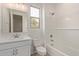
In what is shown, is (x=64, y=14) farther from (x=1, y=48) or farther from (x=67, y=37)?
(x=1, y=48)

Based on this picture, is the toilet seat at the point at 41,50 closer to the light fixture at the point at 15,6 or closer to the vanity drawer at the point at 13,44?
the vanity drawer at the point at 13,44

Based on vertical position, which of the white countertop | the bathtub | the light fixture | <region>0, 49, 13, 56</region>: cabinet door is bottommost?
the bathtub

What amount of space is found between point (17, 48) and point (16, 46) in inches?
1.7

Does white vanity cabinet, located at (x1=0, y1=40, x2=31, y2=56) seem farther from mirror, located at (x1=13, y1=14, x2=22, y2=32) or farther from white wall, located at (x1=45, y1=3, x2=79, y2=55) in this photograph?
white wall, located at (x1=45, y1=3, x2=79, y2=55)

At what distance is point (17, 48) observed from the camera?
1489 mm

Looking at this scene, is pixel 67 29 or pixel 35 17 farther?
pixel 67 29

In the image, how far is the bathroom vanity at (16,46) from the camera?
1.38 m

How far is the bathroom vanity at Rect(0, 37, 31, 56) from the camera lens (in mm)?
1380

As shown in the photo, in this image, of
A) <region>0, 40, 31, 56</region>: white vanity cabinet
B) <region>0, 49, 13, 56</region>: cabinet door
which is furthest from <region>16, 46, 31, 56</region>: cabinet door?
<region>0, 49, 13, 56</region>: cabinet door

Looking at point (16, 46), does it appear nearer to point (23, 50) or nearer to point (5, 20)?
point (23, 50)

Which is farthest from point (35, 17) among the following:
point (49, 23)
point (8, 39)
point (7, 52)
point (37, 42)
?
point (7, 52)

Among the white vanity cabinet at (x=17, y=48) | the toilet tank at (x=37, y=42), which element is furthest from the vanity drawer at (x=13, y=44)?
the toilet tank at (x=37, y=42)

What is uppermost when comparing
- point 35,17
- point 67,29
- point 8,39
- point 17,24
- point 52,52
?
point 35,17

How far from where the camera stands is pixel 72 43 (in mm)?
2012
